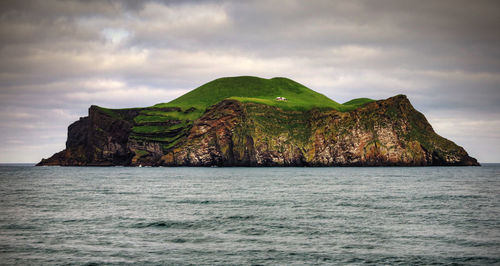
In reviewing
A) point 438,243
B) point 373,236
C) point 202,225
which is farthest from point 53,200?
point 438,243

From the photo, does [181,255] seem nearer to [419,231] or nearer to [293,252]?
[293,252]

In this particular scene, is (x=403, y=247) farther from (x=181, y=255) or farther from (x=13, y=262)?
(x=13, y=262)

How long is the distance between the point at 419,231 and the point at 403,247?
6.30m

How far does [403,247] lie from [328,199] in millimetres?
26991

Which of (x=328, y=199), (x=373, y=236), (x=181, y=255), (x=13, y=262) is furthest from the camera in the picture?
(x=328, y=199)

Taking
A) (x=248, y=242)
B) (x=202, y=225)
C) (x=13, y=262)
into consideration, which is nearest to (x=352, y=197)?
(x=202, y=225)

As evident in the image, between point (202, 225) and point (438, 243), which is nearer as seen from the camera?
point (438, 243)

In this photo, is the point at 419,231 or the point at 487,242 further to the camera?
the point at 419,231

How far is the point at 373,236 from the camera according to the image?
30.9m

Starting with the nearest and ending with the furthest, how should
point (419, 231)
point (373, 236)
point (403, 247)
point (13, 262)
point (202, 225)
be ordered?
1. point (13, 262)
2. point (403, 247)
3. point (373, 236)
4. point (419, 231)
5. point (202, 225)

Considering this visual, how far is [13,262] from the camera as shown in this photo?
79.0ft

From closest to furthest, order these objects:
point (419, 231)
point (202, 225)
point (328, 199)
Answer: point (419, 231), point (202, 225), point (328, 199)

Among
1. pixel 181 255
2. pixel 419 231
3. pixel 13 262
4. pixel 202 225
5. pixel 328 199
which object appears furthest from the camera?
pixel 328 199

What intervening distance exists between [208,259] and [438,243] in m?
15.6
